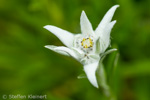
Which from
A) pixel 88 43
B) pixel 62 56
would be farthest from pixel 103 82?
pixel 62 56

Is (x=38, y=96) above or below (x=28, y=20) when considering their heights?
below

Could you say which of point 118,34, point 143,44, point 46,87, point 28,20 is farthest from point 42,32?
point 143,44

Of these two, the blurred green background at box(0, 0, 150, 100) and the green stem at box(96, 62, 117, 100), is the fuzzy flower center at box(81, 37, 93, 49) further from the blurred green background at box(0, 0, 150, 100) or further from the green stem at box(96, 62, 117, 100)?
the blurred green background at box(0, 0, 150, 100)

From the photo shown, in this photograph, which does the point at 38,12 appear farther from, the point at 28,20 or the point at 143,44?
the point at 143,44

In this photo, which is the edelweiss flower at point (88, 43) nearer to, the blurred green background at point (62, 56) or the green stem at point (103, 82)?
the green stem at point (103, 82)

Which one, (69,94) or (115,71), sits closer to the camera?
(115,71)
